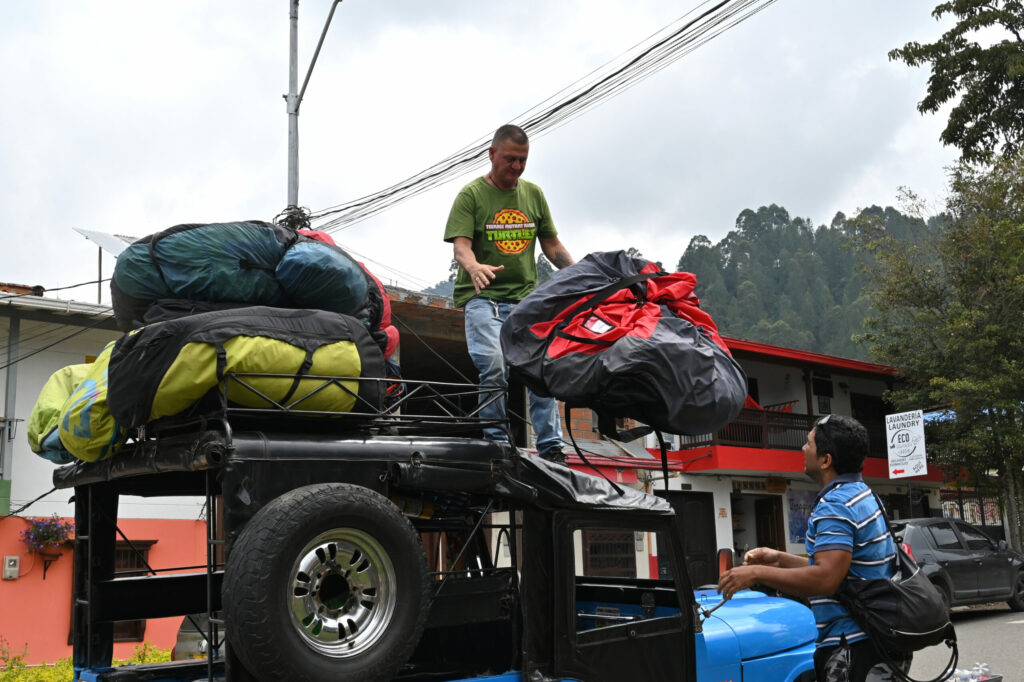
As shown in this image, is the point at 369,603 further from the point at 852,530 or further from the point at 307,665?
the point at 852,530

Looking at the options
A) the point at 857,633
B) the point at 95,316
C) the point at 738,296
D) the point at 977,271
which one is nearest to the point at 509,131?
the point at 857,633

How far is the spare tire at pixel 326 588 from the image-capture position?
9.34 feet

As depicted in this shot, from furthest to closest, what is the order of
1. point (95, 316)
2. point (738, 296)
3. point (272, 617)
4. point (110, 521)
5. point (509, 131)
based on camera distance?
point (738, 296), point (95, 316), point (509, 131), point (110, 521), point (272, 617)

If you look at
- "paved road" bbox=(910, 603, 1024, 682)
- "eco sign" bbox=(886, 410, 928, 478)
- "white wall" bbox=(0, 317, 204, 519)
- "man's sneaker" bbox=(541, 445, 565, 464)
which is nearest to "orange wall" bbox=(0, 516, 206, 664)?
"white wall" bbox=(0, 317, 204, 519)

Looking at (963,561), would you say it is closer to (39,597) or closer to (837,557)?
(837,557)

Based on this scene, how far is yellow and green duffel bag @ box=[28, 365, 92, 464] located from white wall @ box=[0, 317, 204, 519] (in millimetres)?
10540

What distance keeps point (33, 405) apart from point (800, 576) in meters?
13.8

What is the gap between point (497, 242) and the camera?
17.6 feet

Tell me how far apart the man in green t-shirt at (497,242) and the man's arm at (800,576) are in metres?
1.64

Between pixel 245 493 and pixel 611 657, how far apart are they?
1514mm

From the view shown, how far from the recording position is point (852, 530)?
3.52 meters

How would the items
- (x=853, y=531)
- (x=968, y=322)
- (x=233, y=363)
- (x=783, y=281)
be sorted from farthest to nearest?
(x=783, y=281)
(x=968, y=322)
(x=853, y=531)
(x=233, y=363)

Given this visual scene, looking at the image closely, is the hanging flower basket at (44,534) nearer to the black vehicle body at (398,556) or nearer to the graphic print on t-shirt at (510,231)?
the black vehicle body at (398,556)

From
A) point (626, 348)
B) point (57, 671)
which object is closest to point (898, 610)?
point (626, 348)
